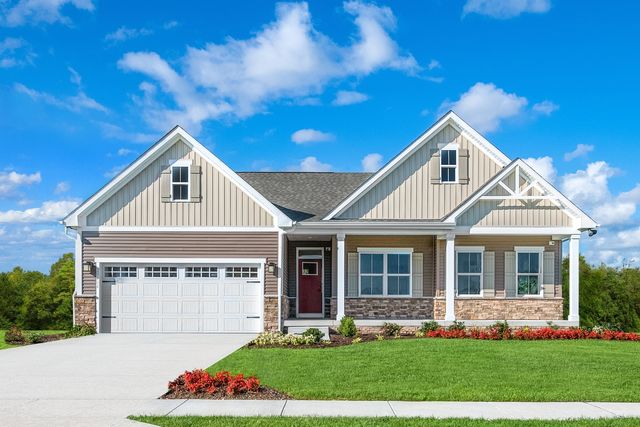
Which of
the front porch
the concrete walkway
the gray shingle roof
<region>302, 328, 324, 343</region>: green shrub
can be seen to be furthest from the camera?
the gray shingle roof

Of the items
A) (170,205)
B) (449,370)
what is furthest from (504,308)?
(170,205)

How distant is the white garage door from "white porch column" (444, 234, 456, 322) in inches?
226

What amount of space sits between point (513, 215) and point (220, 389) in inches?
513

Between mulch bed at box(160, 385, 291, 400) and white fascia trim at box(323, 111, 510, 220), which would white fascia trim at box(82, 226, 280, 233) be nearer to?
white fascia trim at box(323, 111, 510, 220)

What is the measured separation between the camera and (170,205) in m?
19.8

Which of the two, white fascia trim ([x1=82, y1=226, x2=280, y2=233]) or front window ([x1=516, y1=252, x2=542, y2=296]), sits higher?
white fascia trim ([x1=82, y1=226, x2=280, y2=233])

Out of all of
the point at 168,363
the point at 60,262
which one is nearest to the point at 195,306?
the point at 168,363

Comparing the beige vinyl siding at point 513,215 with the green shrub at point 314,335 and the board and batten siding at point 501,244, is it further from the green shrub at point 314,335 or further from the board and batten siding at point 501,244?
the green shrub at point 314,335

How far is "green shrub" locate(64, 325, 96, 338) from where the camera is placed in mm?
19172

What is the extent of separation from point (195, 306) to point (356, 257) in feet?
17.8

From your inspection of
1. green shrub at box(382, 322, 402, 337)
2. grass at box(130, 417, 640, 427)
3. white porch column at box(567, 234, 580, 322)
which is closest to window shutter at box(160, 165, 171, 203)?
green shrub at box(382, 322, 402, 337)

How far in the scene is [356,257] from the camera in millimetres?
21266

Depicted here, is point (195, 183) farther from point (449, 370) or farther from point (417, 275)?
point (449, 370)

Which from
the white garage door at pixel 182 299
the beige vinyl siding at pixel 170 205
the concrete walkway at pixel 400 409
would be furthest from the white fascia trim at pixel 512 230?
the concrete walkway at pixel 400 409
